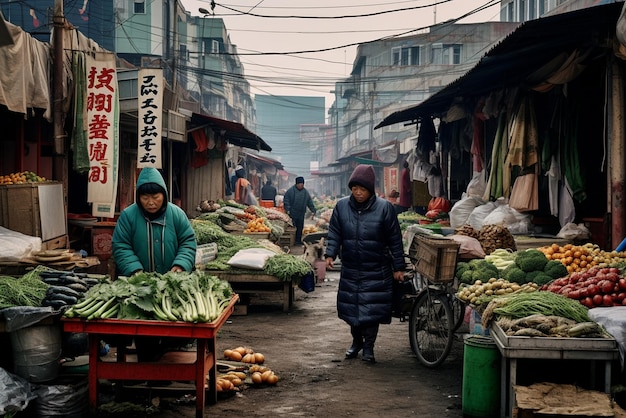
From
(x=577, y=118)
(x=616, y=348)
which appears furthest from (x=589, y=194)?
(x=616, y=348)

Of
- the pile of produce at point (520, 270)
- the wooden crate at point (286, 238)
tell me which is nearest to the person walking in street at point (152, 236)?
the pile of produce at point (520, 270)

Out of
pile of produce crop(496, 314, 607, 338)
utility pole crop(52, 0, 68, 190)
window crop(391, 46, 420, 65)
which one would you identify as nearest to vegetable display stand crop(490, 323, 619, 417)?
pile of produce crop(496, 314, 607, 338)

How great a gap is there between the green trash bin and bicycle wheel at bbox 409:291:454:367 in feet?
5.36

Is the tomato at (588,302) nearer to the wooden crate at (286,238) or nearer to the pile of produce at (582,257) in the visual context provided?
the pile of produce at (582,257)

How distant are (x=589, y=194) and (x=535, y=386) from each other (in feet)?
19.5

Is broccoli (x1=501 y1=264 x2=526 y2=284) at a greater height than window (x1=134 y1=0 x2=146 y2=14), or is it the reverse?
window (x1=134 y1=0 x2=146 y2=14)

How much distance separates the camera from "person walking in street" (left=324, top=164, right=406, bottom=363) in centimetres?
795

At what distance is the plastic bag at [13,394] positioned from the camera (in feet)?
16.2

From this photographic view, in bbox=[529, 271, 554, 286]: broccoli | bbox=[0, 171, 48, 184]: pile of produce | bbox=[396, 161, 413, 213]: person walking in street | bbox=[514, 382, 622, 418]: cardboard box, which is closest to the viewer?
bbox=[514, 382, 622, 418]: cardboard box

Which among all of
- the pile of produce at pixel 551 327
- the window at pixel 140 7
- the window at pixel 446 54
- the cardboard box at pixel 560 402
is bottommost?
the cardboard box at pixel 560 402

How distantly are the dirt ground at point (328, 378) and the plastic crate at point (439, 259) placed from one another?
40.9 inches

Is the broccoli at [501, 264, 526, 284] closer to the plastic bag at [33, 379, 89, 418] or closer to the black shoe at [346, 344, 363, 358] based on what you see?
the black shoe at [346, 344, 363, 358]

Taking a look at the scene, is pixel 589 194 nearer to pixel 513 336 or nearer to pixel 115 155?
pixel 513 336

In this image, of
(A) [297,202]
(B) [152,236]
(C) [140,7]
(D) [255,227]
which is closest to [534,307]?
(B) [152,236]
